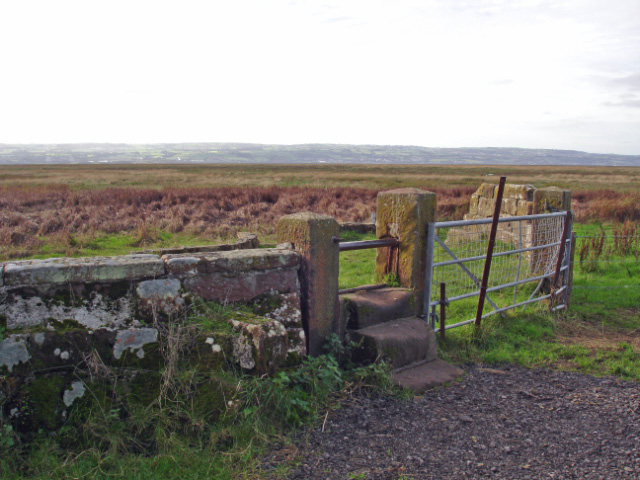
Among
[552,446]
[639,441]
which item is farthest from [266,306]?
[639,441]

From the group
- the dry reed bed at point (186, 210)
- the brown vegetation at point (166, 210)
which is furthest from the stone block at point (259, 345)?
the brown vegetation at point (166, 210)

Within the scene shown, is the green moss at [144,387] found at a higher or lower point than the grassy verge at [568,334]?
higher

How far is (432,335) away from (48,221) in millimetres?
14705

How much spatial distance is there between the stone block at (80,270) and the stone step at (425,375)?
94.5 inches

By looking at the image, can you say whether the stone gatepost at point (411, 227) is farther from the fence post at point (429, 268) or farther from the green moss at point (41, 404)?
the green moss at point (41, 404)

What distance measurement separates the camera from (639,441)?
358 centimetres

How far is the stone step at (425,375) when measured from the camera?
4.52m

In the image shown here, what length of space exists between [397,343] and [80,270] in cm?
291

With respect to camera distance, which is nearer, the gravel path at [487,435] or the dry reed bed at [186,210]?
the gravel path at [487,435]

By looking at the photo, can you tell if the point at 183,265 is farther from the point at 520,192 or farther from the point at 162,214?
the point at 162,214

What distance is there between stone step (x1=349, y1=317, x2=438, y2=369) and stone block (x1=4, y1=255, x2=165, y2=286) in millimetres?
2058

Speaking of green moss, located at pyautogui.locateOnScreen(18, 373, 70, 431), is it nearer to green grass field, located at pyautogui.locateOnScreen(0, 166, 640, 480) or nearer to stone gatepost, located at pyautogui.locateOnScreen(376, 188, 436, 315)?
green grass field, located at pyautogui.locateOnScreen(0, 166, 640, 480)

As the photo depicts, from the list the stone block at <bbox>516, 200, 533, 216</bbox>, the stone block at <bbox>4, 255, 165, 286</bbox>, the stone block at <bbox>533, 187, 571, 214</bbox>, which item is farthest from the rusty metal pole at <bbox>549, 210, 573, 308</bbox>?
the stone block at <bbox>4, 255, 165, 286</bbox>

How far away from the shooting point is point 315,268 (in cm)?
455
